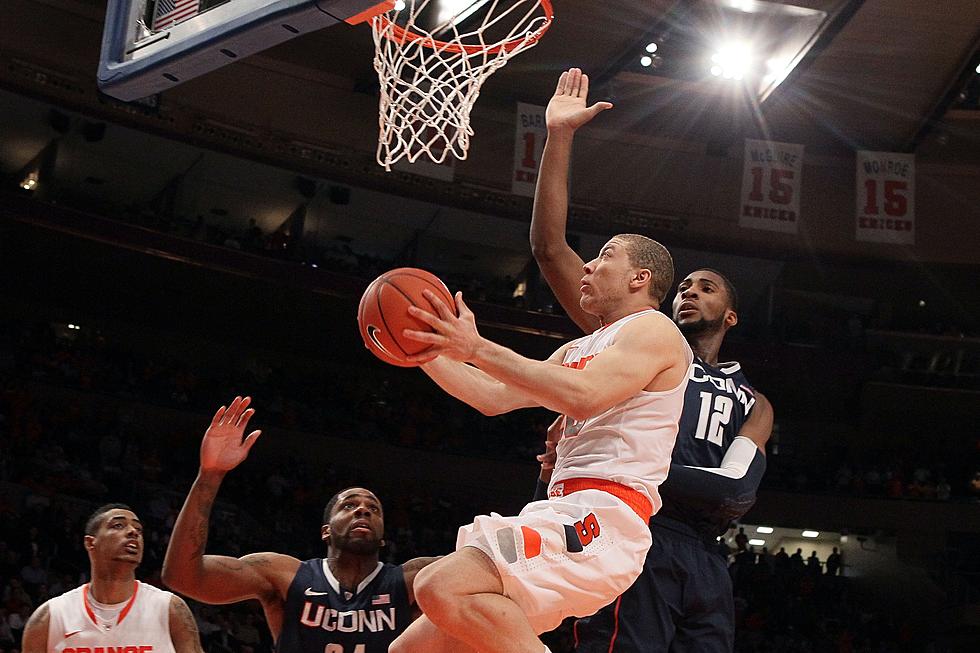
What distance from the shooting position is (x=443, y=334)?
3010 millimetres

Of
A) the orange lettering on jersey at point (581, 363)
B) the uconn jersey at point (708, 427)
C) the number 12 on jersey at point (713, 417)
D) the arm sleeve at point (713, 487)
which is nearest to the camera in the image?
the orange lettering on jersey at point (581, 363)

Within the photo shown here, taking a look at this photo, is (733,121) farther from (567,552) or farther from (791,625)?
(567,552)

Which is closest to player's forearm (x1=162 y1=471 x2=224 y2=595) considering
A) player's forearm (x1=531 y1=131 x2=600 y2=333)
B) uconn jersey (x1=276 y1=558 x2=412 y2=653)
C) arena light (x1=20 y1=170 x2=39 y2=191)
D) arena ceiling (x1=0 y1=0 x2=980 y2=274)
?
uconn jersey (x1=276 y1=558 x2=412 y2=653)

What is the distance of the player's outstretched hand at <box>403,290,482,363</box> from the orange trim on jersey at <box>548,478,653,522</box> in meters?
0.57

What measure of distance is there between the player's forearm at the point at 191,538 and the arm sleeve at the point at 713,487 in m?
1.78

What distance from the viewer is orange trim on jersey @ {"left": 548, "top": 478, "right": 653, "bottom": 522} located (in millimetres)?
3307

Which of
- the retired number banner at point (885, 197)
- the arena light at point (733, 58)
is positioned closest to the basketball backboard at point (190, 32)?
the arena light at point (733, 58)

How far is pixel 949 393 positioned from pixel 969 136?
452cm

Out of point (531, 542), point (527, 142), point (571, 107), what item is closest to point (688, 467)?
point (531, 542)

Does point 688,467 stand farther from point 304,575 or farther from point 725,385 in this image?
point 304,575

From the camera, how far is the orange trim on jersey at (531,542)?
10.1 ft

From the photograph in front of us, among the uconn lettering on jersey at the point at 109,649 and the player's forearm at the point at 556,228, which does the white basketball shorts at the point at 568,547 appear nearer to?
the player's forearm at the point at 556,228

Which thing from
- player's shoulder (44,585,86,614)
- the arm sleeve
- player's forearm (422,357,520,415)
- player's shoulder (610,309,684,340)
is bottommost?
player's shoulder (44,585,86,614)

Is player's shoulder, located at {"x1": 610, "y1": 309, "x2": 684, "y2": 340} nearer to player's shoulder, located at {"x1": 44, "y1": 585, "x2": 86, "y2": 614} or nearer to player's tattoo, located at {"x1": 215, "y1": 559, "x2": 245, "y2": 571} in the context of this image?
player's tattoo, located at {"x1": 215, "y1": 559, "x2": 245, "y2": 571}
